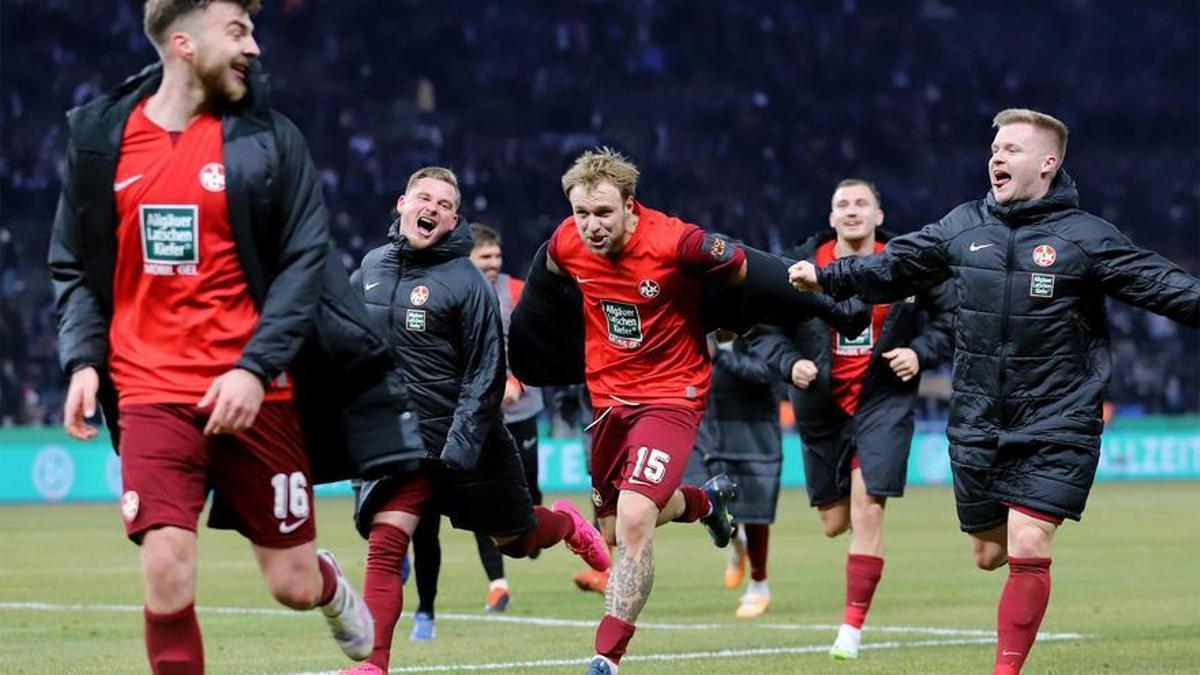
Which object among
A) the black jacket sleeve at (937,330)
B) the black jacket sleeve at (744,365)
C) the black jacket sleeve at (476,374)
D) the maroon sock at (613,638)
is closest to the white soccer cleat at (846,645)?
the black jacket sleeve at (937,330)

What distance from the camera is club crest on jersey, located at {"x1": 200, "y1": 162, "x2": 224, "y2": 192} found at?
5.77 metres

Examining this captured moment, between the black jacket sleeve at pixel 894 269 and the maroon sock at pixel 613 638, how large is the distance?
1.59 metres

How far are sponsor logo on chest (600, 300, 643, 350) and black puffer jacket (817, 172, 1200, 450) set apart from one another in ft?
4.86

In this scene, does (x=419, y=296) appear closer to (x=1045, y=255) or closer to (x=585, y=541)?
(x=585, y=541)

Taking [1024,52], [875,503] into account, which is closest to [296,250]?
[875,503]

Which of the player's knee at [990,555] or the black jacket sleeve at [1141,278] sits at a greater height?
the black jacket sleeve at [1141,278]

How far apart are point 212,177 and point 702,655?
4.78m

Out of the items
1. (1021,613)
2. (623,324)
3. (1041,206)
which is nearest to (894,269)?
(1041,206)

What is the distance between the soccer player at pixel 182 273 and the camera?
18.7ft

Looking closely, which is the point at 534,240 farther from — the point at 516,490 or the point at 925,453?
→ the point at 516,490

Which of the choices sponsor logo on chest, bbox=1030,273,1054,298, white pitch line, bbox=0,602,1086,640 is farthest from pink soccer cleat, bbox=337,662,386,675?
white pitch line, bbox=0,602,1086,640

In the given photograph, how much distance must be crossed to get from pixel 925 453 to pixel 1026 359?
25.9 meters

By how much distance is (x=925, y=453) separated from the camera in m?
33.6

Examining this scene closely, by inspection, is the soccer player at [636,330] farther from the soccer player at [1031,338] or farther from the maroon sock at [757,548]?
the maroon sock at [757,548]
